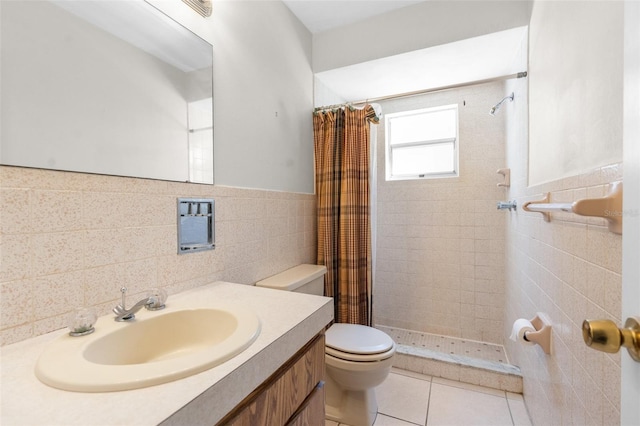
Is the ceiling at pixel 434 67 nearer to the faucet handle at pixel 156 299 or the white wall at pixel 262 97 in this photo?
the white wall at pixel 262 97

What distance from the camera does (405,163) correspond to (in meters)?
2.61

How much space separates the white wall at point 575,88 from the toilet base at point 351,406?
56.0 inches

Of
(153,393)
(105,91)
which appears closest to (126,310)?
(153,393)

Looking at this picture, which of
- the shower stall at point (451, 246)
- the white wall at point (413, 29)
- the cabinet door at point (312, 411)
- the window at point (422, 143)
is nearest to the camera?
the cabinet door at point (312, 411)

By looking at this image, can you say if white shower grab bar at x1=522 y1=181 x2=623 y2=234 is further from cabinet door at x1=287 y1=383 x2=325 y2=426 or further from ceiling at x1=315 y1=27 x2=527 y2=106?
ceiling at x1=315 y1=27 x2=527 y2=106

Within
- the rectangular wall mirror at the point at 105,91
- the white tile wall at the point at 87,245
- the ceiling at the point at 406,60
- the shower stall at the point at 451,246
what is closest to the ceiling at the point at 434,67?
the ceiling at the point at 406,60

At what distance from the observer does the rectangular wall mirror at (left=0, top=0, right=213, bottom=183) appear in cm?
73

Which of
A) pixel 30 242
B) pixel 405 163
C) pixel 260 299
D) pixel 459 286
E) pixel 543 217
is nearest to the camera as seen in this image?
pixel 30 242

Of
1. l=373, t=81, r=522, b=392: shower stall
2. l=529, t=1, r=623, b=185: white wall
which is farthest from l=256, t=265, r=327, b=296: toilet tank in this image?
l=529, t=1, r=623, b=185: white wall

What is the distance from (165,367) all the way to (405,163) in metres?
2.47

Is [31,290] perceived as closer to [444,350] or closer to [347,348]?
[347,348]

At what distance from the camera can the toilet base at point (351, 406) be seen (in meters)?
1.49

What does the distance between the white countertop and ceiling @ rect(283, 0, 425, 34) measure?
1.99 meters

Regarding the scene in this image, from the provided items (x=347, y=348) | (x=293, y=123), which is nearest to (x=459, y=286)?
(x=347, y=348)
